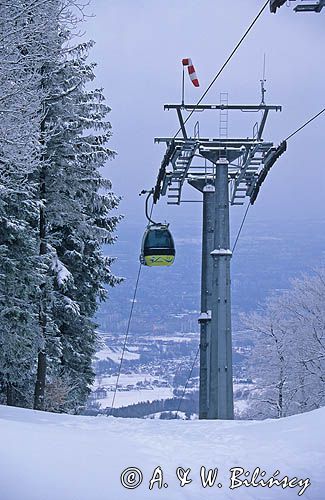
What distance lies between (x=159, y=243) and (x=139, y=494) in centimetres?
972

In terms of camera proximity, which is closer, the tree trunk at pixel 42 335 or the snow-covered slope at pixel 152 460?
the snow-covered slope at pixel 152 460

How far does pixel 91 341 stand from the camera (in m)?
23.4

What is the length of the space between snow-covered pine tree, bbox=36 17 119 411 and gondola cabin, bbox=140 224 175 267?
9.33 ft

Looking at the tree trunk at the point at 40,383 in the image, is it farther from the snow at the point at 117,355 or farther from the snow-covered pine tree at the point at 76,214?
the snow at the point at 117,355

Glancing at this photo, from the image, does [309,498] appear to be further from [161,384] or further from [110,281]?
[161,384]

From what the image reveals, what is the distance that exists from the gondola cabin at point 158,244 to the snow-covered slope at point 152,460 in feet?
21.7

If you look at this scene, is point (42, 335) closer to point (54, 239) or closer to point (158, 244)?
point (54, 239)

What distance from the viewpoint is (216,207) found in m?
13.8

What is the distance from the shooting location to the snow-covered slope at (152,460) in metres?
7.04

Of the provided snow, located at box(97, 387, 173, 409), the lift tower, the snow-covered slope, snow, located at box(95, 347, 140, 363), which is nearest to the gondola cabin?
the lift tower

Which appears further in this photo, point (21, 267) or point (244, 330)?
point (244, 330)

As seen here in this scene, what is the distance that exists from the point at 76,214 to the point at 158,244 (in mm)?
4171

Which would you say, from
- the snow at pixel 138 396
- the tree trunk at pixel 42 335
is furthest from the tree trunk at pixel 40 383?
the snow at pixel 138 396

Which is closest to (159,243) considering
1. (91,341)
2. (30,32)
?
(30,32)
